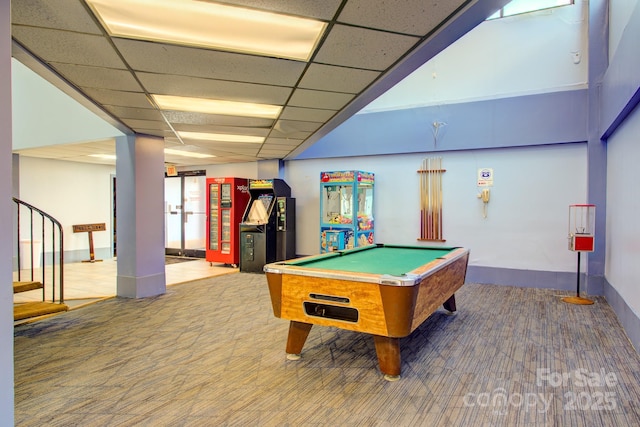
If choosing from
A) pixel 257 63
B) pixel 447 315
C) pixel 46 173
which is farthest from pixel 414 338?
pixel 46 173

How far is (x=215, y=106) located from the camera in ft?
12.9

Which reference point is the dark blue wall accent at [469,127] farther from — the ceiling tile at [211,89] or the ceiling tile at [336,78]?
the ceiling tile at [211,89]

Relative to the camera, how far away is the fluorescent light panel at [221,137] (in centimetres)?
539

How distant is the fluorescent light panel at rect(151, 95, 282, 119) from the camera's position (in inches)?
147

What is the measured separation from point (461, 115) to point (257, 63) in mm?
4530

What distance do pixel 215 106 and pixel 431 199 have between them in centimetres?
415

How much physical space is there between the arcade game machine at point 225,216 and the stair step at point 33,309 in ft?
13.6

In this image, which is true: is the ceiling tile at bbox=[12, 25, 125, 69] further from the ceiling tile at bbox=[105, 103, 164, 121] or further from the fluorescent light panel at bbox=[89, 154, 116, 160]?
the fluorescent light panel at bbox=[89, 154, 116, 160]

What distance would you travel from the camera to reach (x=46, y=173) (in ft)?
27.3

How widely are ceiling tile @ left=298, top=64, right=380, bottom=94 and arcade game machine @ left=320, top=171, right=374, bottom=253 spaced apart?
3151 millimetres

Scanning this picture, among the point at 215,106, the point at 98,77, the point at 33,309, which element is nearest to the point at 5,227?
the point at 98,77

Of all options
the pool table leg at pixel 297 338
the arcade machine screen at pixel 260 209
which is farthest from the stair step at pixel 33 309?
the arcade machine screen at pixel 260 209

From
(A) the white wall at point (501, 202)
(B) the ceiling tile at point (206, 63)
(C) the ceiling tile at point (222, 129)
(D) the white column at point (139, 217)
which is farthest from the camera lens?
(A) the white wall at point (501, 202)

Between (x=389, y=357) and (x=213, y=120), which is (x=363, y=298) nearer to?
(x=389, y=357)
